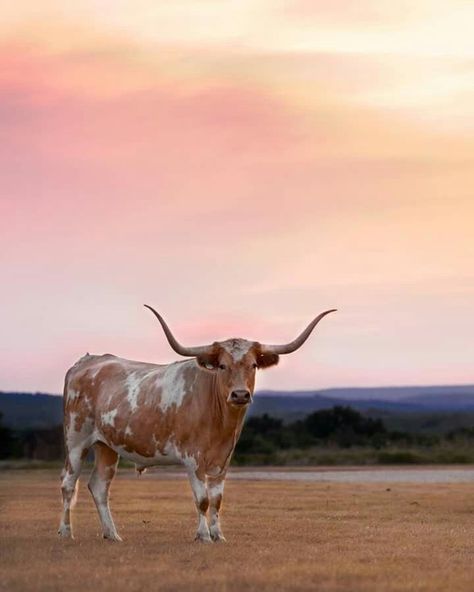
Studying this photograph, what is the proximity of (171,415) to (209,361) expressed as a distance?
0.96 metres

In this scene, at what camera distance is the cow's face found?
61.5ft

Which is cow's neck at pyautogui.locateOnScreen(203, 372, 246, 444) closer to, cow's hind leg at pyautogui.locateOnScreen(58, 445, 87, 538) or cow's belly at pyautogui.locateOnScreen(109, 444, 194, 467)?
cow's belly at pyautogui.locateOnScreen(109, 444, 194, 467)

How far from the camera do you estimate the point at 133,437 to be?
65.5ft

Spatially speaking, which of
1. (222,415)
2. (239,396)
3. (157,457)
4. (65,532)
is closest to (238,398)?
(239,396)

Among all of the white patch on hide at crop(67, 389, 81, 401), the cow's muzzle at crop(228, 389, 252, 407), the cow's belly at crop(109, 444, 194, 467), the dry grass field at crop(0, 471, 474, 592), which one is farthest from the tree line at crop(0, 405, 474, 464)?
the cow's muzzle at crop(228, 389, 252, 407)

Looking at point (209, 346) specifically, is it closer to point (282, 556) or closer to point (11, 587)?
point (282, 556)

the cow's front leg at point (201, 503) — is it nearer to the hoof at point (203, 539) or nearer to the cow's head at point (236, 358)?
the hoof at point (203, 539)

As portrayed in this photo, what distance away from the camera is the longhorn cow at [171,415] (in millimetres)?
19141

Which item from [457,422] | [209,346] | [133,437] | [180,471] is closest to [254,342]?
[209,346]

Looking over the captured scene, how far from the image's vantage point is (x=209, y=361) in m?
19.3

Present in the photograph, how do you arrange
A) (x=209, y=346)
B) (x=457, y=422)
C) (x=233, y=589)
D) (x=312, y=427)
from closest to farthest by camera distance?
(x=233, y=589) → (x=209, y=346) → (x=312, y=427) → (x=457, y=422)

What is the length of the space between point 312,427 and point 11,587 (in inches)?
2671

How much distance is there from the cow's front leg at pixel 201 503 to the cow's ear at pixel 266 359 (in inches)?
63.9

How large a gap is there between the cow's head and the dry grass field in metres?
1.92
